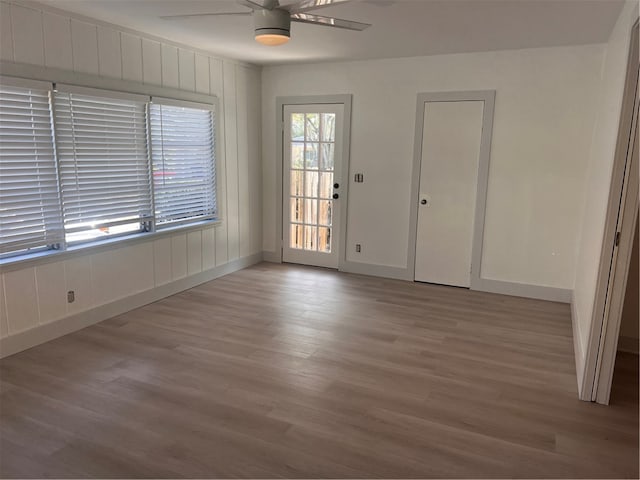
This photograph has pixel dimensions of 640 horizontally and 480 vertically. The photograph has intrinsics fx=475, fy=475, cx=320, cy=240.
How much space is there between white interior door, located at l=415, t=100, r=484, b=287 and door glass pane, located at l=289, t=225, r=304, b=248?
5.18 ft

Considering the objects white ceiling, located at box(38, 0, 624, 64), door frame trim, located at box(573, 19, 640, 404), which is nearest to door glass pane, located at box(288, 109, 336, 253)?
white ceiling, located at box(38, 0, 624, 64)

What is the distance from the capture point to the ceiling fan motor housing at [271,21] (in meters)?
2.68

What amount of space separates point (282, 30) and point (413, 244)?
10.8ft

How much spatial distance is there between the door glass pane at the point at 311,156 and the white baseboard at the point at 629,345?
3690 mm

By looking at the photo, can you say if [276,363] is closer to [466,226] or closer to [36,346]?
[36,346]

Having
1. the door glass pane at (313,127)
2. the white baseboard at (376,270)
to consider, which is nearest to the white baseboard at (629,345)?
the white baseboard at (376,270)

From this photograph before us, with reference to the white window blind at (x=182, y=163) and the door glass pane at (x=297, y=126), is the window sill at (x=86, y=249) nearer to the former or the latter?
the white window blind at (x=182, y=163)

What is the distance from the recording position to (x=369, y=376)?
320cm

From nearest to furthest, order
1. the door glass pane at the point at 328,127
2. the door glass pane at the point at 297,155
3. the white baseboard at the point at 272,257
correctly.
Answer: the door glass pane at the point at 328,127 → the door glass pane at the point at 297,155 → the white baseboard at the point at 272,257

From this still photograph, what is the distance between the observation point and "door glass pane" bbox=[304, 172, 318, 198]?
5.98m

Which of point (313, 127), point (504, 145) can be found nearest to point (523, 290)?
point (504, 145)

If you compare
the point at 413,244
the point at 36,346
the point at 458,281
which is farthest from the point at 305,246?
the point at 36,346

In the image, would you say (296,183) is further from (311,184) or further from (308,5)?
(308,5)

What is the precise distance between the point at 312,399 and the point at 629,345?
258 cm
